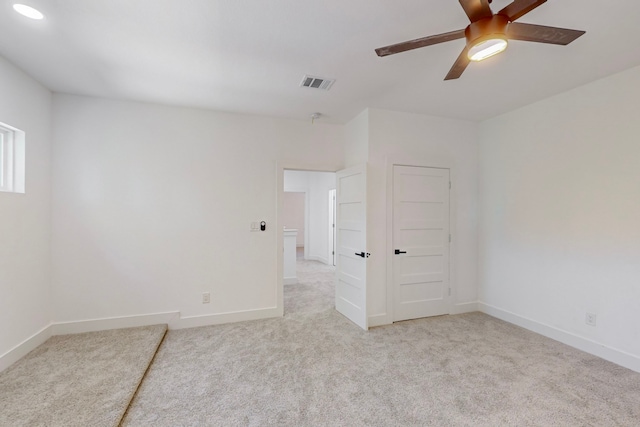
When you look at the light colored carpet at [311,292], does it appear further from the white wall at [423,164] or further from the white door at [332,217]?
the white wall at [423,164]

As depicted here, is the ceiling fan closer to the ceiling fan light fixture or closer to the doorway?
the ceiling fan light fixture

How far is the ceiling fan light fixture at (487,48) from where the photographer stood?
1.57 m

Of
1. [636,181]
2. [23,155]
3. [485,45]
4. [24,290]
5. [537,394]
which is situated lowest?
[537,394]

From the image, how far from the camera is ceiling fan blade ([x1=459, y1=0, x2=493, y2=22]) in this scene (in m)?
1.44

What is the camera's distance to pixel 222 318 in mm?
3623

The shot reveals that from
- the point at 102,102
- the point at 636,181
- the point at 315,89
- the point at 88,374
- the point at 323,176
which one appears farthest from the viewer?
the point at 323,176

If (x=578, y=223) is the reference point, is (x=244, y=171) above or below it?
above

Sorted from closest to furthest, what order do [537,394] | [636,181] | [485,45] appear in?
1. [485,45]
2. [537,394]
3. [636,181]

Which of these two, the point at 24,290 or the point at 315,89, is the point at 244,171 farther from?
the point at 24,290

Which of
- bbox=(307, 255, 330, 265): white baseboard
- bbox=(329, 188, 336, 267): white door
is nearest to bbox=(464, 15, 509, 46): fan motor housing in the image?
bbox=(329, 188, 336, 267): white door

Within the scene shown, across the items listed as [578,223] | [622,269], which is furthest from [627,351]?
[578,223]

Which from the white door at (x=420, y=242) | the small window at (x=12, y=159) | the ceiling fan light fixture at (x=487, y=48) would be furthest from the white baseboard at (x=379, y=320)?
the small window at (x=12, y=159)

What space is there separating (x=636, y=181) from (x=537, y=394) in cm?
210

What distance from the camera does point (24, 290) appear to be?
2.68 metres
